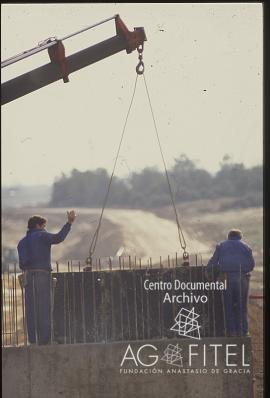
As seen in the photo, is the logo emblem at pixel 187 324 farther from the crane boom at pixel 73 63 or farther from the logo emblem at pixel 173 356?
the crane boom at pixel 73 63

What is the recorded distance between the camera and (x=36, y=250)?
802 cm

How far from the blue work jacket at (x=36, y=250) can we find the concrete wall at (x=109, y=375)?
3.03ft

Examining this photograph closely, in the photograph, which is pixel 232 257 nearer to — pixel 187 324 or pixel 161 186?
pixel 187 324

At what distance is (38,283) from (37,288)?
0.06m

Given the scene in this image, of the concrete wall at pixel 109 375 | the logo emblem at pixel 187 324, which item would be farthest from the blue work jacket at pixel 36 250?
the logo emblem at pixel 187 324

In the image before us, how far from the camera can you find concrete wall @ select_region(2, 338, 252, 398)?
25.5 feet

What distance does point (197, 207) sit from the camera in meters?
40.9

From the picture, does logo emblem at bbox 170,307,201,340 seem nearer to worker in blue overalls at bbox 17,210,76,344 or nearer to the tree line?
worker in blue overalls at bbox 17,210,76,344

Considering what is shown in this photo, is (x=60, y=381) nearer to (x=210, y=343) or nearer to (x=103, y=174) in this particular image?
(x=210, y=343)

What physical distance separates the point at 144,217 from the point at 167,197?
5177 mm

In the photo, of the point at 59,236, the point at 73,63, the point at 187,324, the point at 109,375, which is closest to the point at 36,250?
the point at 59,236

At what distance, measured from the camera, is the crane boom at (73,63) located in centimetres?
798

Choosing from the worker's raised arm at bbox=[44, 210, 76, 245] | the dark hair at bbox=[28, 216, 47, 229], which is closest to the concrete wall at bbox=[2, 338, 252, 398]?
the worker's raised arm at bbox=[44, 210, 76, 245]

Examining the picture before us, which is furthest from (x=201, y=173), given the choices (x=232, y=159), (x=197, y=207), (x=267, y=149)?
(x=267, y=149)
